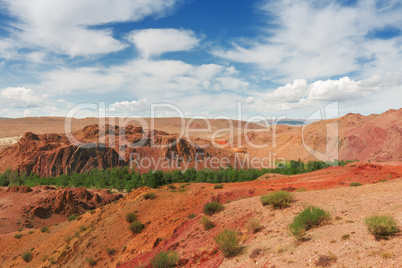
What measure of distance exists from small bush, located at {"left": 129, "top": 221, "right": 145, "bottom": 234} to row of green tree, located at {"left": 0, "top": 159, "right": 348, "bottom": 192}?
2930cm

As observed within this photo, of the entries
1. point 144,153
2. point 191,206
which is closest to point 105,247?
point 191,206

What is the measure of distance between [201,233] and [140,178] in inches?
1758

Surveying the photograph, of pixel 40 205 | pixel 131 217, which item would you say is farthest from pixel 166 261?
pixel 40 205

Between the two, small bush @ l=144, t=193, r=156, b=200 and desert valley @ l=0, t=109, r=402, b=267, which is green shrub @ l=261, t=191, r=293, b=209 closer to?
desert valley @ l=0, t=109, r=402, b=267

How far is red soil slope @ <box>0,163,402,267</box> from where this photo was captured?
8328 millimetres

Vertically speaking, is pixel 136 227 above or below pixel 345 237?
below

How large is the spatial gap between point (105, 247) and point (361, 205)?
57.2 ft

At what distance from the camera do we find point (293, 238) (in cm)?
914

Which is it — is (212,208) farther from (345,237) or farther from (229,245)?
(345,237)

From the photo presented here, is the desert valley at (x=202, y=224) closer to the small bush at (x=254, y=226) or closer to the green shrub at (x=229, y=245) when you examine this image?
the small bush at (x=254, y=226)

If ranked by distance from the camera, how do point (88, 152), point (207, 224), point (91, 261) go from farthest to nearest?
point (88, 152) → point (91, 261) → point (207, 224)

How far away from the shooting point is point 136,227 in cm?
1942

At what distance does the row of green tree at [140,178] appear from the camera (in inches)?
2012

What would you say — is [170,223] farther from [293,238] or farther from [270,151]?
[270,151]
